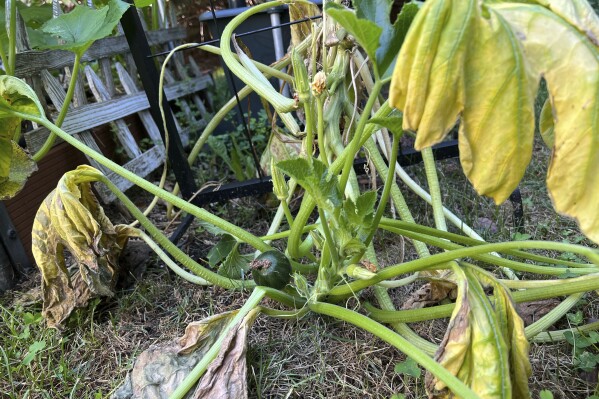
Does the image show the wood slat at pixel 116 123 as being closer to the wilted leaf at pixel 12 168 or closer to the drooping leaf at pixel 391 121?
the wilted leaf at pixel 12 168

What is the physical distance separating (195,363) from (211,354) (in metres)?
0.11

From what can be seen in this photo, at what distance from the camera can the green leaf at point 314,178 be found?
0.92m

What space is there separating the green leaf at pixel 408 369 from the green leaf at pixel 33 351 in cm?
86

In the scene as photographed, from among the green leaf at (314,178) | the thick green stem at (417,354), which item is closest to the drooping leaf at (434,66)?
the green leaf at (314,178)

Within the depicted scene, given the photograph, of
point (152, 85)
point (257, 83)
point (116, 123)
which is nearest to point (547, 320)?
point (257, 83)

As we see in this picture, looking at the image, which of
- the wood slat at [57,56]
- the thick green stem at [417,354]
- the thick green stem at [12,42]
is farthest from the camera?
the wood slat at [57,56]

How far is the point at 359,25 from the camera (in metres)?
0.78

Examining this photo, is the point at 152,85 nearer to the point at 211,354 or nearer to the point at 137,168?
the point at 137,168

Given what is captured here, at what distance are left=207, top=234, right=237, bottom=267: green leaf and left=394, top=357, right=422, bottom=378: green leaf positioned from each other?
532mm

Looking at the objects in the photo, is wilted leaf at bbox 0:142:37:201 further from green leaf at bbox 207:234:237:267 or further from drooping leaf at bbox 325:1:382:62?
drooping leaf at bbox 325:1:382:62

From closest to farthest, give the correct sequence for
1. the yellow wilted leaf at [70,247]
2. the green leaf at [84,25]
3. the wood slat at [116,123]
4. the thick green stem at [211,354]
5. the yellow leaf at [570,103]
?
the yellow leaf at [570,103] < the thick green stem at [211,354] < the yellow wilted leaf at [70,247] < the green leaf at [84,25] < the wood slat at [116,123]

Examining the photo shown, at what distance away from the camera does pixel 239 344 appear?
1.08m

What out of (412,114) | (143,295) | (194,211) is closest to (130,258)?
(143,295)

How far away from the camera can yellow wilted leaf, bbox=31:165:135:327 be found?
136 centimetres
